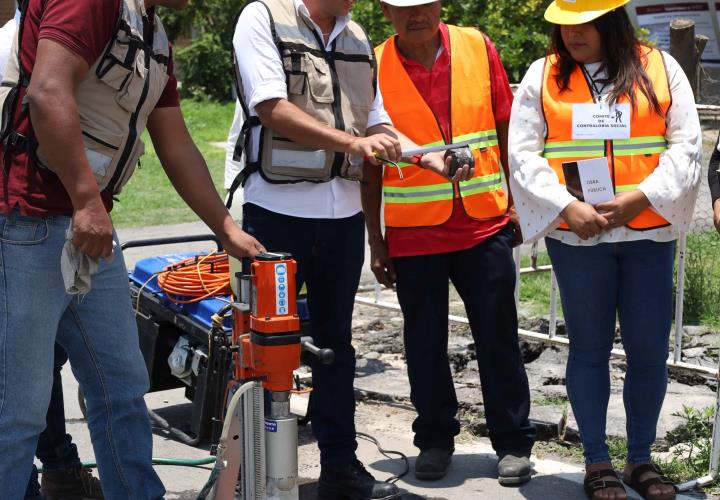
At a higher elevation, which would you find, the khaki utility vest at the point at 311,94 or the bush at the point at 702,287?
the khaki utility vest at the point at 311,94

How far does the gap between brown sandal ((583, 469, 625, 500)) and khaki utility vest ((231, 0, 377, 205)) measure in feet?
4.85

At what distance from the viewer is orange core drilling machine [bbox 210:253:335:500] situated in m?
3.25

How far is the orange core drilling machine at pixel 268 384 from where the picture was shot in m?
3.25

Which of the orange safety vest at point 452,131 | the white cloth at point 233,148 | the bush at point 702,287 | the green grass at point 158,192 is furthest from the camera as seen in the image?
the green grass at point 158,192

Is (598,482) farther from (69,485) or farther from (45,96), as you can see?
(45,96)

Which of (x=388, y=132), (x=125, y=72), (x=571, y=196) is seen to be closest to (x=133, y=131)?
(x=125, y=72)

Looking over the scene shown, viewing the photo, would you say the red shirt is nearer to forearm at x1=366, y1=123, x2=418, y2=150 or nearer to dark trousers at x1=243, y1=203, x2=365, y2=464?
forearm at x1=366, y1=123, x2=418, y2=150

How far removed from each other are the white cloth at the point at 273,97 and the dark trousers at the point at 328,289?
0.14ft

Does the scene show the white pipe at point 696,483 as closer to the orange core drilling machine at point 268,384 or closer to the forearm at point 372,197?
the forearm at point 372,197

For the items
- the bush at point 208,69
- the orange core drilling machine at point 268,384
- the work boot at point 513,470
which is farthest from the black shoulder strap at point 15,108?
the bush at point 208,69

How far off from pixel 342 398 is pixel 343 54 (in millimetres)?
1324

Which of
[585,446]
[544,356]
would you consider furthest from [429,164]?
[544,356]

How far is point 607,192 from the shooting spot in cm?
406

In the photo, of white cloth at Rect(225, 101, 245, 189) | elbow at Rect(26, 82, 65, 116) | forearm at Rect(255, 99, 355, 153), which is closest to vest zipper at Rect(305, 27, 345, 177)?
forearm at Rect(255, 99, 355, 153)
